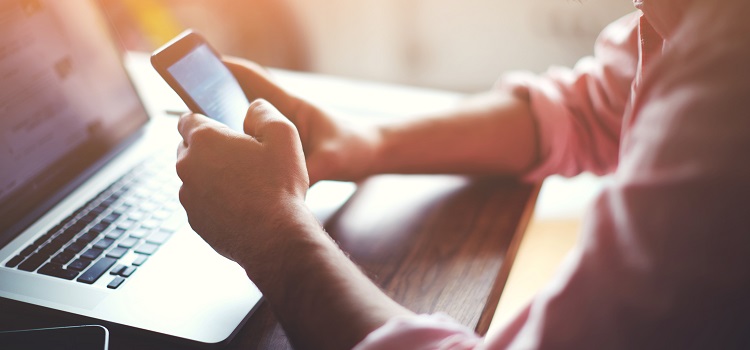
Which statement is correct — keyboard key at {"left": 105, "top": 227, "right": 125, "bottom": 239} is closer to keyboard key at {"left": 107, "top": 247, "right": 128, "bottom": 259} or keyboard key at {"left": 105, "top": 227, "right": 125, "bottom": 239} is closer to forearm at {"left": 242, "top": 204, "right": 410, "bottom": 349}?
keyboard key at {"left": 107, "top": 247, "right": 128, "bottom": 259}

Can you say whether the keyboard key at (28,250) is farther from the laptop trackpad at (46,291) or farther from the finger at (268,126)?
the finger at (268,126)

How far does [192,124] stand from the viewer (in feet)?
1.86

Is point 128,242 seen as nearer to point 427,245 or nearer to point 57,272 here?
point 57,272

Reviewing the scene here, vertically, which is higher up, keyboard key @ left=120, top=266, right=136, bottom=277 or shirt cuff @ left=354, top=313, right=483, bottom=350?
keyboard key @ left=120, top=266, right=136, bottom=277

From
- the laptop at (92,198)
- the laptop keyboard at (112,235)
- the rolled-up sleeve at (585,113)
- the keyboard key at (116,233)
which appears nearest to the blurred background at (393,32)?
the rolled-up sleeve at (585,113)

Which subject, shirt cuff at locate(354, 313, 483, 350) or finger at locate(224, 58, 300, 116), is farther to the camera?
finger at locate(224, 58, 300, 116)

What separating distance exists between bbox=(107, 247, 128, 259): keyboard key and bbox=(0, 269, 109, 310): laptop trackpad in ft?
0.14

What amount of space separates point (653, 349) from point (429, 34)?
105 centimetres

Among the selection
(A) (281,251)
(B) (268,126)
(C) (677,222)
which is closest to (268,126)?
(B) (268,126)

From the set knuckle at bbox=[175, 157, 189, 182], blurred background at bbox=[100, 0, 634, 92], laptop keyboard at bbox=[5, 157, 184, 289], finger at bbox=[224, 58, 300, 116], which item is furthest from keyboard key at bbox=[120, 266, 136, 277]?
blurred background at bbox=[100, 0, 634, 92]

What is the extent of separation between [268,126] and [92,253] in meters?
0.22

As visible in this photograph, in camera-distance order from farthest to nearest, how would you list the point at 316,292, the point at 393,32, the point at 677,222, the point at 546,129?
1. the point at 393,32
2. the point at 546,129
3. the point at 316,292
4. the point at 677,222

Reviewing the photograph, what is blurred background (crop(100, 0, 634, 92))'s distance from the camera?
47.3 inches

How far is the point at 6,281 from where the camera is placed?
57cm
